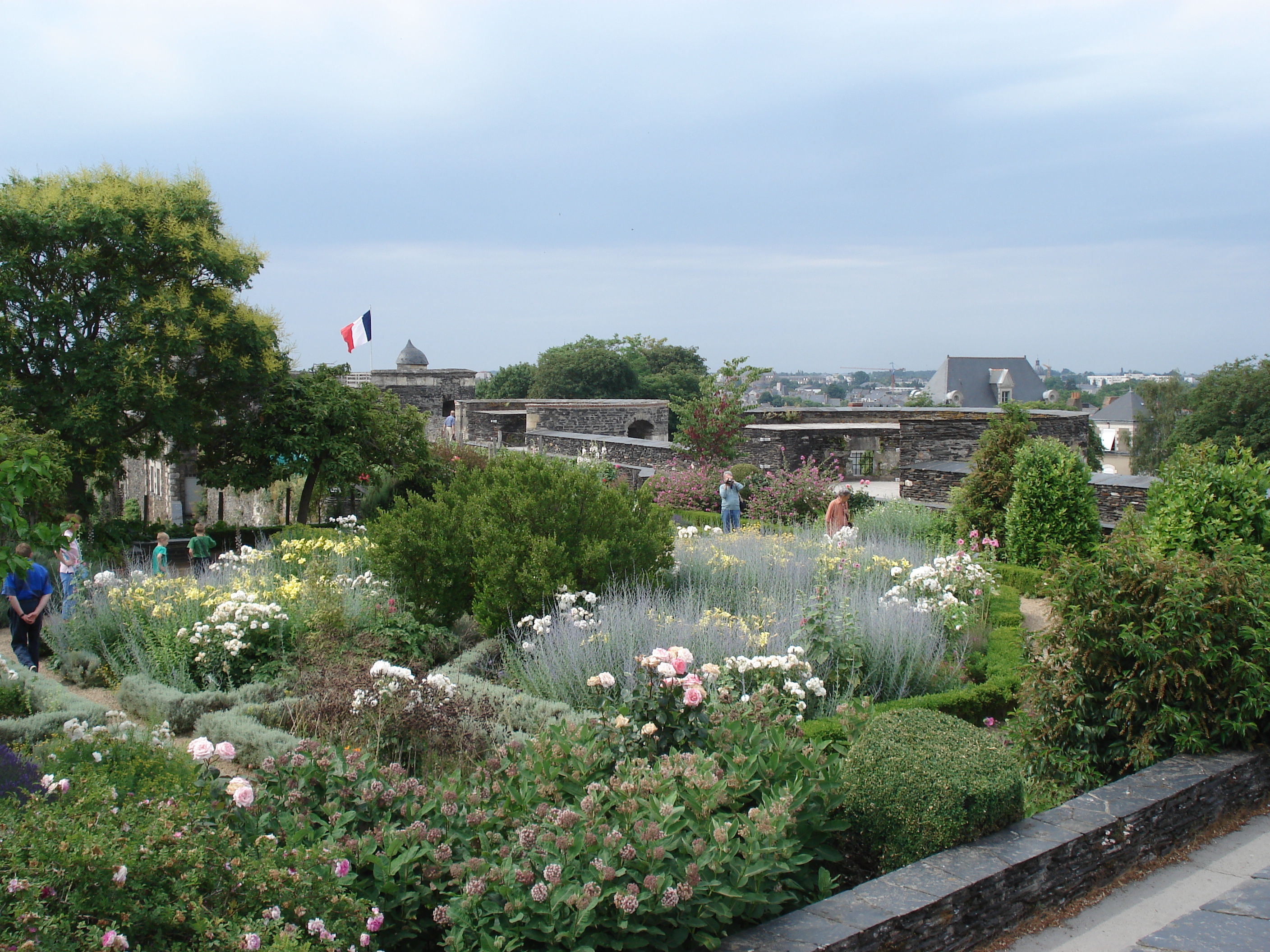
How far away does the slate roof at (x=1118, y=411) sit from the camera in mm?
73750

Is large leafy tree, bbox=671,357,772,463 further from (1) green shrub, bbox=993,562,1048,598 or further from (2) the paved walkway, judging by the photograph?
(2) the paved walkway

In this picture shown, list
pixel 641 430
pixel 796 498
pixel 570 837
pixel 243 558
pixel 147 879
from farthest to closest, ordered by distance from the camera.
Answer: pixel 641 430 < pixel 796 498 < pixel 243 558 < pixel 570 837 < pixel 147 879

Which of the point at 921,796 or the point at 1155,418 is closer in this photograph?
the point at 921,796

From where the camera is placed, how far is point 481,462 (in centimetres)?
1767

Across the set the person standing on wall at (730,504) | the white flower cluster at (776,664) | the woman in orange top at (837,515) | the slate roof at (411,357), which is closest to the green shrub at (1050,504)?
the woman in orange top at (837,515)

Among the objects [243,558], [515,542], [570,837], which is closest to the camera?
[570,837]

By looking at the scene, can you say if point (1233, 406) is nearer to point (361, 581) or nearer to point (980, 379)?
point (980, 379)

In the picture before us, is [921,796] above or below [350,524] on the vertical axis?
below

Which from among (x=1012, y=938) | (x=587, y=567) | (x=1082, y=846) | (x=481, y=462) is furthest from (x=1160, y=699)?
(x=481, y=462)

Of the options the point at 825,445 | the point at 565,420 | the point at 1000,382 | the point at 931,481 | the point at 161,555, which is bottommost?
the point at 161,555

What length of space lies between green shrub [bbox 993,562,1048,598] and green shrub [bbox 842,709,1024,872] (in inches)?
231

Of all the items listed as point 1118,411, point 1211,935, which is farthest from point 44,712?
point 1118,411

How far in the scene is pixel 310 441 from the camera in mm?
14141

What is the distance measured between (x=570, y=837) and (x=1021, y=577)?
7.66m
